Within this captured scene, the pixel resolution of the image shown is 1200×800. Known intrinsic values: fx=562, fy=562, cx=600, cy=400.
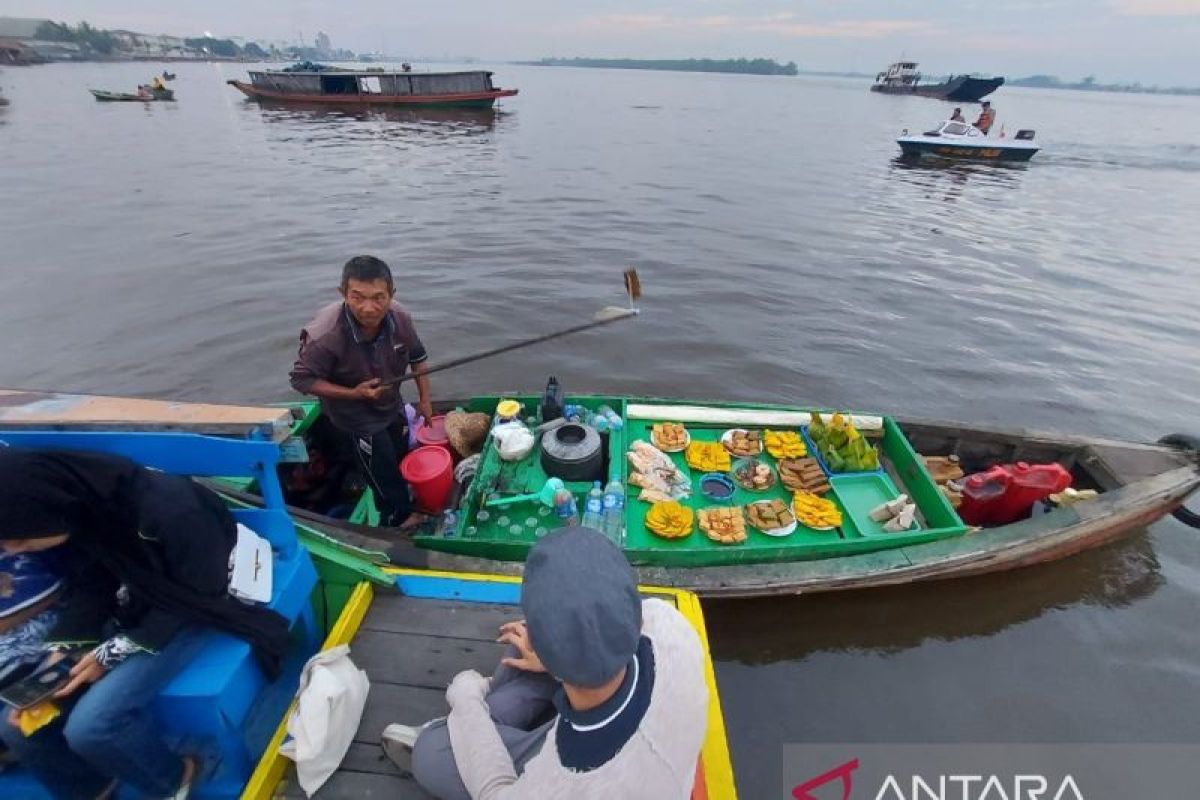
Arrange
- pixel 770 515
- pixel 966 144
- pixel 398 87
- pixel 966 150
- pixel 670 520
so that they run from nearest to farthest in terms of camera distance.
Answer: pixel 670 520 < pixel 770 515 < pixel 966 144 < pixel 966 150 < pixel 398 87

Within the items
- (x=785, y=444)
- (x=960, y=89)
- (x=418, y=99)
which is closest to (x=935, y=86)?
(x=960, y=89)

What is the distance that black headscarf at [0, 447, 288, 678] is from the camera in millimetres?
2096

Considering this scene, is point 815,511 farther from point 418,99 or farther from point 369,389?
point 418,99

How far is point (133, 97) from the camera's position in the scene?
38656mm

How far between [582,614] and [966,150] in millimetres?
31666

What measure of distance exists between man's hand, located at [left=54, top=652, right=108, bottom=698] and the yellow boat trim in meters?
0.76

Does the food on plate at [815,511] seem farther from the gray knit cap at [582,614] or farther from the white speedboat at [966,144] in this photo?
the white speedboat at [966,144]

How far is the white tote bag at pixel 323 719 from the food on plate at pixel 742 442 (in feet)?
13.4

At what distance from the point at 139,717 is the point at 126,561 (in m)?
0.66

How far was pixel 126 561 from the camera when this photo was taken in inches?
93.6

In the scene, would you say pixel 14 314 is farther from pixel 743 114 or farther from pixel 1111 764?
pixel 743 114

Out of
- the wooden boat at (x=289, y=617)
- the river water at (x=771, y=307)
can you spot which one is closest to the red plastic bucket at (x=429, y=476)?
the wooden boat at (x=289, y=617)

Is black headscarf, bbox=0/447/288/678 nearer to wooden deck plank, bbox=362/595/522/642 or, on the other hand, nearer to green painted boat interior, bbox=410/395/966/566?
wooden deck plank, bbox=362/595/522/642

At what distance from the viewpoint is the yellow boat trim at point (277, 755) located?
7.50ft
